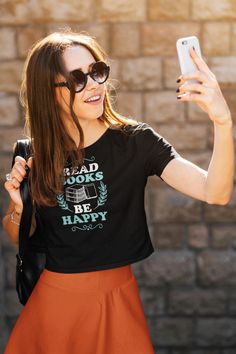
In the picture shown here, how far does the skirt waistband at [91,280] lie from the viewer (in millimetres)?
2232

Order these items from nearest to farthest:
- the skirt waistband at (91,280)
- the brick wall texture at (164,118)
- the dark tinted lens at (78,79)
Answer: the dark tinted lens at (78,79) → the skirt waistband at (91,280) → the brick wall texture at (164,118)

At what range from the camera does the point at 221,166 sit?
1915 mm

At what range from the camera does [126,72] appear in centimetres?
358

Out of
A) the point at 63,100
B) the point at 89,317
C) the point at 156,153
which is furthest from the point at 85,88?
the point at 89,317

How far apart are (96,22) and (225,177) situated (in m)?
1.91

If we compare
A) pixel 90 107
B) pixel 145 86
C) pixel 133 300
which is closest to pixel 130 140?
pixel 90 107

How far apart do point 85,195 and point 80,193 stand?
0.07 feet

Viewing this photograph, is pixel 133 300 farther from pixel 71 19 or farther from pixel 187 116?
pixel 71 19

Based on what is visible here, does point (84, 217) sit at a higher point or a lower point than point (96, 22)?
lower

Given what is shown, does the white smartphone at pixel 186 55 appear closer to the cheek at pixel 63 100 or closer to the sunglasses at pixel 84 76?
the sunglasses at pixel 84 76

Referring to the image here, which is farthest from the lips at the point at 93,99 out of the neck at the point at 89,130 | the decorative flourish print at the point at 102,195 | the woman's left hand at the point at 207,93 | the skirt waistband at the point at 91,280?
the skirt waistband at the point at 91,280

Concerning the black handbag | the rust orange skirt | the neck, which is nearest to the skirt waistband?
the rust orange skirt

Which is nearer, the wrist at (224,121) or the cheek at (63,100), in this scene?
the wrist at (224,121)

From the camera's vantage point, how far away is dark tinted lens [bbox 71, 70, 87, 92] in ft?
6.98
